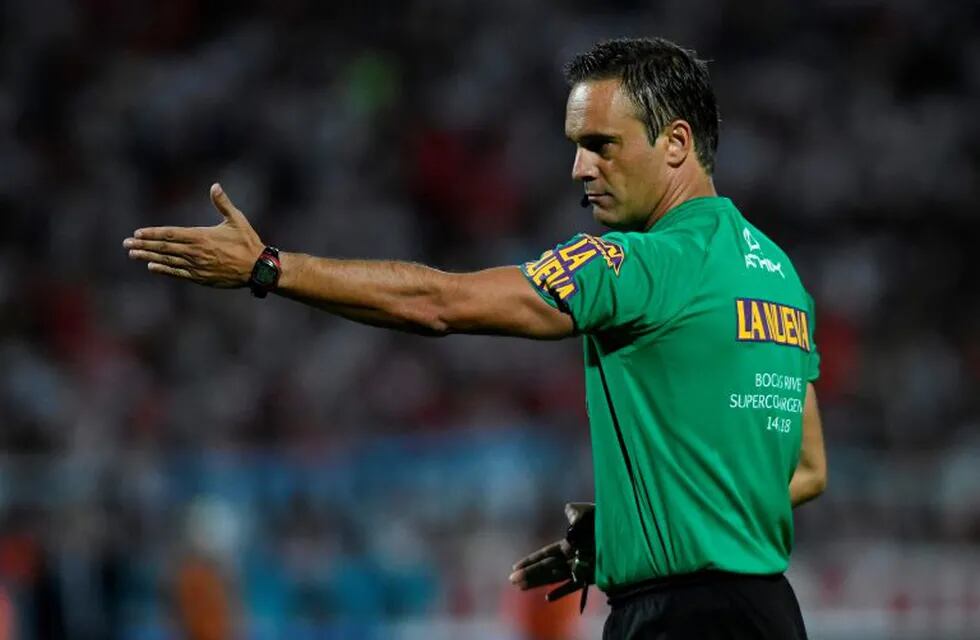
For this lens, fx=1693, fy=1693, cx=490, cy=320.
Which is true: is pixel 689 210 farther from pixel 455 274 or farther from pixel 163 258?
pixel 163 258

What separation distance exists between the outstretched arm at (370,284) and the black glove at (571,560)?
A: 2.58 feet

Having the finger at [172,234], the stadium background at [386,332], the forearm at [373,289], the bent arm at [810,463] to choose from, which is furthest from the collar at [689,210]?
the stadium background at [386,332]

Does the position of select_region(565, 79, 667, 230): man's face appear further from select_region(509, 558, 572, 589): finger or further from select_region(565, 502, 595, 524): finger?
select_region(509, 558, 572, 589): finger

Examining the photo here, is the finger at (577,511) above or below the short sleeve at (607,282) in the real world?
below

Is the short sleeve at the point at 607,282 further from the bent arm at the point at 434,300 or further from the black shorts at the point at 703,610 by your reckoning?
the black shorts at the point at 703,610

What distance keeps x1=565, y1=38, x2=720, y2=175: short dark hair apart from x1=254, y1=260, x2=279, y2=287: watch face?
85cm

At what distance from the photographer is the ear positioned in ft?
12.3

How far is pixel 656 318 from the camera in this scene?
3496 mm

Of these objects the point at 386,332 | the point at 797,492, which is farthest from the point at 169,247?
the point at 386,332

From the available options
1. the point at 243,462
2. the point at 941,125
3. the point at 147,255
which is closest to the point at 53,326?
the point at 243,462

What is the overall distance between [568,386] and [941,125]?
15.8 feet

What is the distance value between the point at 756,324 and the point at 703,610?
0.62m

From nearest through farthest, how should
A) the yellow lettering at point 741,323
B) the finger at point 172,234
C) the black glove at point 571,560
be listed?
the finger at point 172,234 → the yellow lettering at point 741,323 → the black glove at point 571,560

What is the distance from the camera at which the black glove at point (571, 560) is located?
411cm
